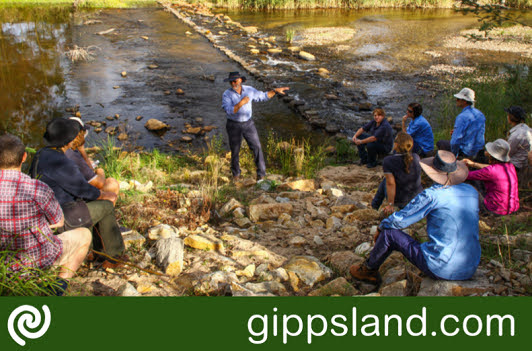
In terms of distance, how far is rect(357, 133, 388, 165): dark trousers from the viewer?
25.8 feet

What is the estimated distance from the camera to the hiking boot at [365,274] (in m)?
4.24

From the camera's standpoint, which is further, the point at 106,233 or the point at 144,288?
the point at 106,233

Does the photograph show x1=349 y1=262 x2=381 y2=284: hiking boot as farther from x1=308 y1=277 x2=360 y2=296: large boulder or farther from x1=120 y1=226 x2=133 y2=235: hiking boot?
x1=120 y1=226 x2=133 y2=235: hiking boot

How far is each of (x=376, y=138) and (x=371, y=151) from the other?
362 mm

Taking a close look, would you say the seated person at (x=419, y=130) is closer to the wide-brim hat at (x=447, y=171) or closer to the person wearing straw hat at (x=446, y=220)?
the person wearing straw hat at (x=446, y=220)

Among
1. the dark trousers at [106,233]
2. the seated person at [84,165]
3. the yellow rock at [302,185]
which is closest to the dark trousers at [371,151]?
the yellow rock at [302,185]

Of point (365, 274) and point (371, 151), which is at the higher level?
point (371, 151)

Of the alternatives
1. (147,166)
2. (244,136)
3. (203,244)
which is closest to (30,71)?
(147,166)

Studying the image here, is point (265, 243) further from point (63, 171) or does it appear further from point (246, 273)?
point (63, 171)

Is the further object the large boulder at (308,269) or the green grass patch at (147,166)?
the green grass patch at (147,166)

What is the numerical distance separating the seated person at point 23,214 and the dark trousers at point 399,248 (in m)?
2.74

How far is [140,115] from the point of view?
1130 centimetres

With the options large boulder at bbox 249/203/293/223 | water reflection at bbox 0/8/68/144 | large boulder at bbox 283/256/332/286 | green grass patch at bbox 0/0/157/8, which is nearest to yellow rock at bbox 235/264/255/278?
large boulder at bbox 283/256/332/286

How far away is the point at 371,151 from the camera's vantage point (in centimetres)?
802
